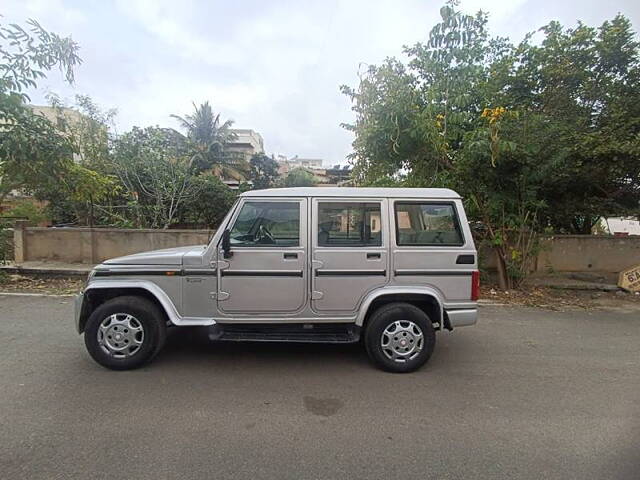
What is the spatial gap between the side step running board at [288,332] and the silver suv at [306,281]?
11 millimetres

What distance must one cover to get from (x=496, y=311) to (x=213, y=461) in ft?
17.8

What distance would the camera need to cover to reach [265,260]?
3717 mm

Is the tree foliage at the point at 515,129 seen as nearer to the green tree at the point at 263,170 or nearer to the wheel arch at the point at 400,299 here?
the wheel arch at the point at 400,299

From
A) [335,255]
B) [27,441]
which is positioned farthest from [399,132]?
[27,441]

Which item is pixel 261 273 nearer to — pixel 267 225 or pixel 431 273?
pixel 267 225

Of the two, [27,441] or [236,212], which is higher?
[236,212]

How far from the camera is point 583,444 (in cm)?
263

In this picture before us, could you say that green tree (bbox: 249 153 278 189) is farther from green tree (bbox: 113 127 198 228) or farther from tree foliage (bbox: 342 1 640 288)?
tree foliage (bbox: 342 1 640 288)

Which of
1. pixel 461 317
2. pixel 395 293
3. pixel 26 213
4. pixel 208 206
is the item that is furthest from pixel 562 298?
pixel 26 213

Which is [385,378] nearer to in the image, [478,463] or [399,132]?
[478,463]

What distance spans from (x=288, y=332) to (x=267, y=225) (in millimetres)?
1158

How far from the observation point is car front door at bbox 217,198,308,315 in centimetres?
372

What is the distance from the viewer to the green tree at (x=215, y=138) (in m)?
30.0

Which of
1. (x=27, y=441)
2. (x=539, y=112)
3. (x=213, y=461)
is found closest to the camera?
(x=213, y=461)
